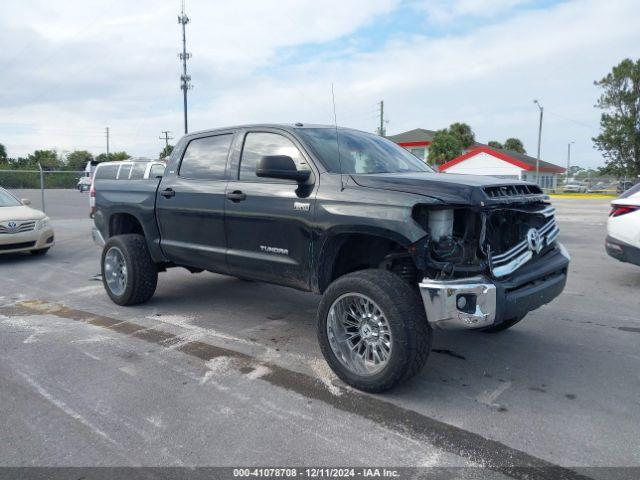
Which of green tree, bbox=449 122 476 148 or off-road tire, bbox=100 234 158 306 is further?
green tree, bbox=449 122 476 148

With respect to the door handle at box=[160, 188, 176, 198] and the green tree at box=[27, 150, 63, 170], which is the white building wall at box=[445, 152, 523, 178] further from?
the green tree at box=[27, 150, 63, 170]

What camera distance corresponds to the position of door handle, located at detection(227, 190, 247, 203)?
467 cm

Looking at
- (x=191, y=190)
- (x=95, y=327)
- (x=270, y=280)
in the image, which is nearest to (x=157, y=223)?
(x=191, y=190)

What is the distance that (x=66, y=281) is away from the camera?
7688mm

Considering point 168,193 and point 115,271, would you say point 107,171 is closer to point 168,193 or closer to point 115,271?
point 115,271

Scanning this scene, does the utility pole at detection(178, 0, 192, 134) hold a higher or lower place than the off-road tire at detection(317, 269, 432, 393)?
higher

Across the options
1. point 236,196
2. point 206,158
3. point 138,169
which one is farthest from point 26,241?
point 138,169

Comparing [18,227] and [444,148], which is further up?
[444,148]

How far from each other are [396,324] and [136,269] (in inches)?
136

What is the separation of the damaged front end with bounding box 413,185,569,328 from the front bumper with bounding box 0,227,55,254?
820cm

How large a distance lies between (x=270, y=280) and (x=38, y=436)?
6.89 ft

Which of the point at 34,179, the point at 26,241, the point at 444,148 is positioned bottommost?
the point at 26,241

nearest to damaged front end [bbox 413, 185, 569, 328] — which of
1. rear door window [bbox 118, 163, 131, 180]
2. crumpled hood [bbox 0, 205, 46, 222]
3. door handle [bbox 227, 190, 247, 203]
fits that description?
door handle [bbox 227, 190, 247, 203]

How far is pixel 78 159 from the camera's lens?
82438 millimetres
